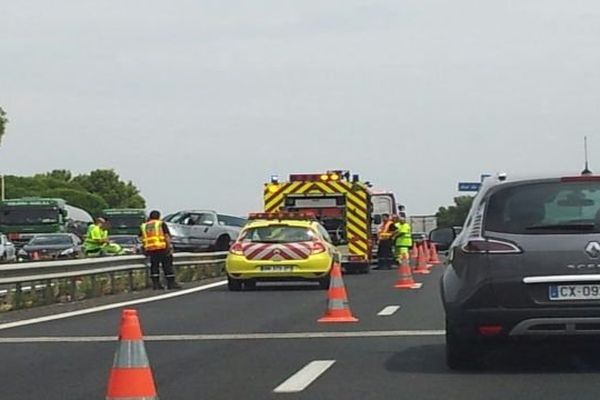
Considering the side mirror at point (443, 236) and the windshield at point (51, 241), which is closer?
the side mirror at point (443, 236)

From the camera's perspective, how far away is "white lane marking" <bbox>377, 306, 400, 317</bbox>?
17672 millimetres

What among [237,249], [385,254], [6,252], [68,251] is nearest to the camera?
[237,249]

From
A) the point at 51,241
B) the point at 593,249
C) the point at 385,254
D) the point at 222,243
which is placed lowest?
the point at 593,249

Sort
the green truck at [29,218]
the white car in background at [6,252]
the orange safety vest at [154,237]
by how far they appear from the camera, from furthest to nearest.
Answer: the green truck at [29,218], the white car in background at [6,252], the orange safety vest at [154,237]

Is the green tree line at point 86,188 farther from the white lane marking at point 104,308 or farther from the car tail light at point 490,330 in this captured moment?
the car tail light at point 490,330

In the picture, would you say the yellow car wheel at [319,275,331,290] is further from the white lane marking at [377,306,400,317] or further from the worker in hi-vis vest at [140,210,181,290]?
the white lane marking at [377,306,400,317]

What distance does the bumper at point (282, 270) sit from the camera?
2450 centimetres

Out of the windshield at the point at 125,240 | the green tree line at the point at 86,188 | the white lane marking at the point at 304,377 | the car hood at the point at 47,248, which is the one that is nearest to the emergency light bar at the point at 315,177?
the car hood at the point at 47,248

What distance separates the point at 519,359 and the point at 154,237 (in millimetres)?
14195

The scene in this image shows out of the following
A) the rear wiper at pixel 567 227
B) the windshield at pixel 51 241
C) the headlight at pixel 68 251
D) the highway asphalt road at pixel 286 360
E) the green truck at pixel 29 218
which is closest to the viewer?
the highway asphalt road at pixel 286 360

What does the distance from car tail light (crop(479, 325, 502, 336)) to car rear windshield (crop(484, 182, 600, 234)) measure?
28.4 inches

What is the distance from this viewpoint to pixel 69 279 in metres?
22.1

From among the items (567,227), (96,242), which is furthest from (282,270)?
(567,227)

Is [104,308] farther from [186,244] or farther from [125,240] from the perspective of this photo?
[125,240]
